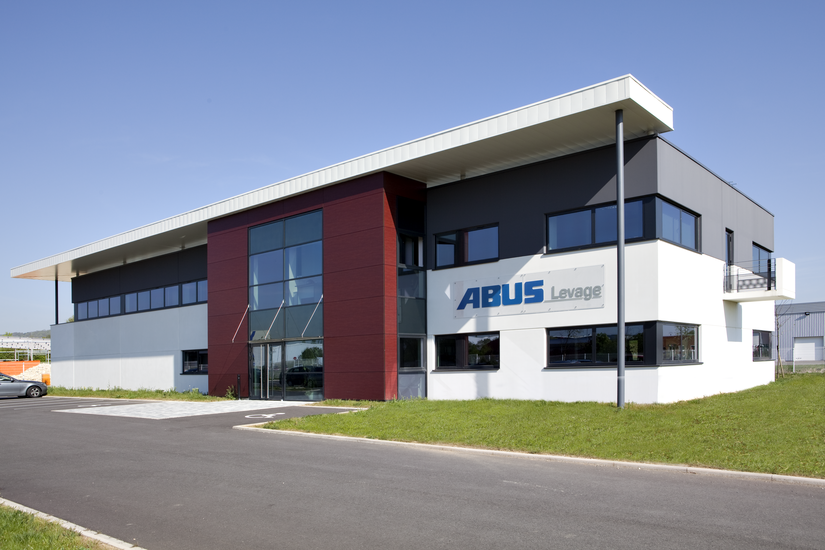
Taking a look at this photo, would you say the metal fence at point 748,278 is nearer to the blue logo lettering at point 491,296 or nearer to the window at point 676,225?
the window at point 676,225

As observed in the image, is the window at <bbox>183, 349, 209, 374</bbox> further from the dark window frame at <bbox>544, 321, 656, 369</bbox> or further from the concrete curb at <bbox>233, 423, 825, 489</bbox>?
the concrete curb at <bbox>233, 423, 825, 489</bbox>

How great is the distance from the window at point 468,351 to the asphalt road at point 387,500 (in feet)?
28.3

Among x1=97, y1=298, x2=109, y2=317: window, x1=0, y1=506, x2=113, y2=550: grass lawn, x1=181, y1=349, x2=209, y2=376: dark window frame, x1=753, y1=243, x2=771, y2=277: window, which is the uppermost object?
x1=753, y1=243, x2=771, y2=277: window

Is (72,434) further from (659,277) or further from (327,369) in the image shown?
(659,277)

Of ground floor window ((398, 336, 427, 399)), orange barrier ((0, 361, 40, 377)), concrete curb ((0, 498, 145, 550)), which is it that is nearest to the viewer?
concrete curb ((0, 498, 145, 550))

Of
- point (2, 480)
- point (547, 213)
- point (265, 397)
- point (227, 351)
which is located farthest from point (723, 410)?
point (227, 351)

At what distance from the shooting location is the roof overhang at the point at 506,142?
16.8 metres

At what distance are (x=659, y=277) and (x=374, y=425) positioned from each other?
8.44 meters

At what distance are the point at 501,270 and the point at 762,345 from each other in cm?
1252

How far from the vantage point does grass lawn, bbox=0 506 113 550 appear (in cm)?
618

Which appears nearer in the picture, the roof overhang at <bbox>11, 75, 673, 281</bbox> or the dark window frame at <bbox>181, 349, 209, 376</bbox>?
the roof overhang at <bbox>11, 75, 673, 281</bbox>

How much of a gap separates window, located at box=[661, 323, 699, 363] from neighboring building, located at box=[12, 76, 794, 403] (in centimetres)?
7

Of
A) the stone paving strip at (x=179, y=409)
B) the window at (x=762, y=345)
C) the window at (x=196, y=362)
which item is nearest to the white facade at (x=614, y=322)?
the window at (x=762, y=345)

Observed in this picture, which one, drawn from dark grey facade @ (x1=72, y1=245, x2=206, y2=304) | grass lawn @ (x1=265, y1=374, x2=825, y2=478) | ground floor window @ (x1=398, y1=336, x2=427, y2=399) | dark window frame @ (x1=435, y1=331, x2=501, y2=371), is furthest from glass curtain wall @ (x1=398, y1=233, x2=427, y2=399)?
dark grey facade @ (x1=72, y1=245, x2=206, y2=304)
